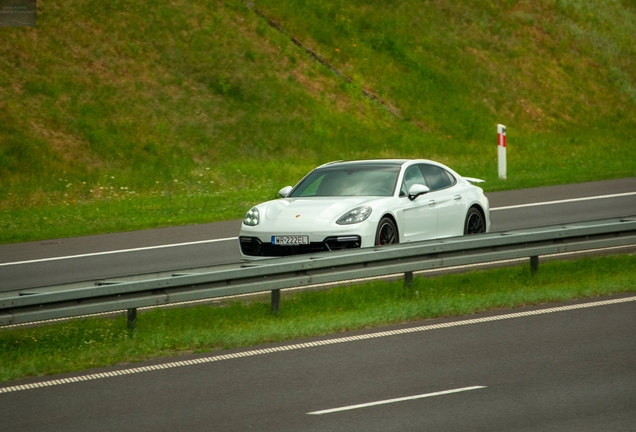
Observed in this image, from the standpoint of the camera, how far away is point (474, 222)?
14.1 meters

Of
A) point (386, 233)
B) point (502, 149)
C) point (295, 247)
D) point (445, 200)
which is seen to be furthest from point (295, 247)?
point (502, 149)

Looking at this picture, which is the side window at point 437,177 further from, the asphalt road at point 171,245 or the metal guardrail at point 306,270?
the asphalt road at point 171,245

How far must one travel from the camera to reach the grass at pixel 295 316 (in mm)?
9125

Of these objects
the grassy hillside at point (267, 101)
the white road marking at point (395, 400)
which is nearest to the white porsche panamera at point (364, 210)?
the white road marking at point (395, 400)

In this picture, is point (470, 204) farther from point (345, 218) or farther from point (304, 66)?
point (304, 66)

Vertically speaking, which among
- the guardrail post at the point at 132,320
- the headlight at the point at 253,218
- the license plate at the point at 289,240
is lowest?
the guardrail post at the point at 132,320

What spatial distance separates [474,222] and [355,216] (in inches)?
101

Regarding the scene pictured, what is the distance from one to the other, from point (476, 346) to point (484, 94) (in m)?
24.3

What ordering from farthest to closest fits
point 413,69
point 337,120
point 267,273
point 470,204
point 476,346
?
point 413,69, point 337,120, point 470,204, point 267,273, point 476,346

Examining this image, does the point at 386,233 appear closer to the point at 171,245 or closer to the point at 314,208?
the point at 314,208

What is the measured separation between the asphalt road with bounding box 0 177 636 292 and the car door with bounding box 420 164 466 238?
2.77 m

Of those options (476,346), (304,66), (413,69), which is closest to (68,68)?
(304,66)

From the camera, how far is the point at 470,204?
13.9 metres

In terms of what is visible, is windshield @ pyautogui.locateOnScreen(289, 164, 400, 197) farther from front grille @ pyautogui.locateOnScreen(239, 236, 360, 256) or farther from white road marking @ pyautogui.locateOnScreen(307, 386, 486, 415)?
white road marking @ pyautogui.locateOnScreen(307, 386, 486, 415)
